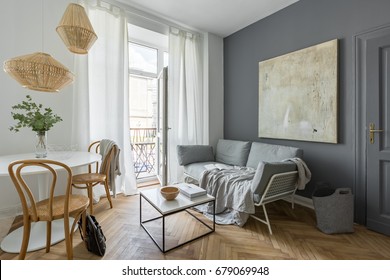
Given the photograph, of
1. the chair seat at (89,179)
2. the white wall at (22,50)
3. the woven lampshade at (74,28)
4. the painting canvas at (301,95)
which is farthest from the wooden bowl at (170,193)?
the painting canvas at (301,95)

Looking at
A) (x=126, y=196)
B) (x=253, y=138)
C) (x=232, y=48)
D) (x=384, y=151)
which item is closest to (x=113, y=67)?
(x=126, y=196)

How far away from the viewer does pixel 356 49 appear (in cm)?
220

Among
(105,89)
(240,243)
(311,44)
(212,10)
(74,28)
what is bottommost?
(240,243)

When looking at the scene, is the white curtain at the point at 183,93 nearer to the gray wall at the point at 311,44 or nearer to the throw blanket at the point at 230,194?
the gray wall at the point at 311,44

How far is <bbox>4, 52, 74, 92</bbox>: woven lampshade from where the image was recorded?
66.3 inches

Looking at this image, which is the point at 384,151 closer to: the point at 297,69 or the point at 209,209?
the point at 297,69

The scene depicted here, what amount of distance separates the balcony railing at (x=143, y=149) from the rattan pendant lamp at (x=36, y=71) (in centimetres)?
272

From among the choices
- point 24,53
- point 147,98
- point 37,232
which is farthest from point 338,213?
point 147,98

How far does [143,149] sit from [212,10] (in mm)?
3118

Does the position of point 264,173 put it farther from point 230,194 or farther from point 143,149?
point 143,149

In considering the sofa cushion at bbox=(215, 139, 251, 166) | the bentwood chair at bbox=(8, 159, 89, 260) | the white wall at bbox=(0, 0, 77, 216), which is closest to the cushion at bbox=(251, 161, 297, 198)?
the sofa cushion at bbox=(215, 139, 251, 166)

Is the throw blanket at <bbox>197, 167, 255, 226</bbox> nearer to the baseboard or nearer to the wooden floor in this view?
the wooden floor

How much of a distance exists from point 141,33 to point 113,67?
0.97 metres

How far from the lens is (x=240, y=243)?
6.15ft
